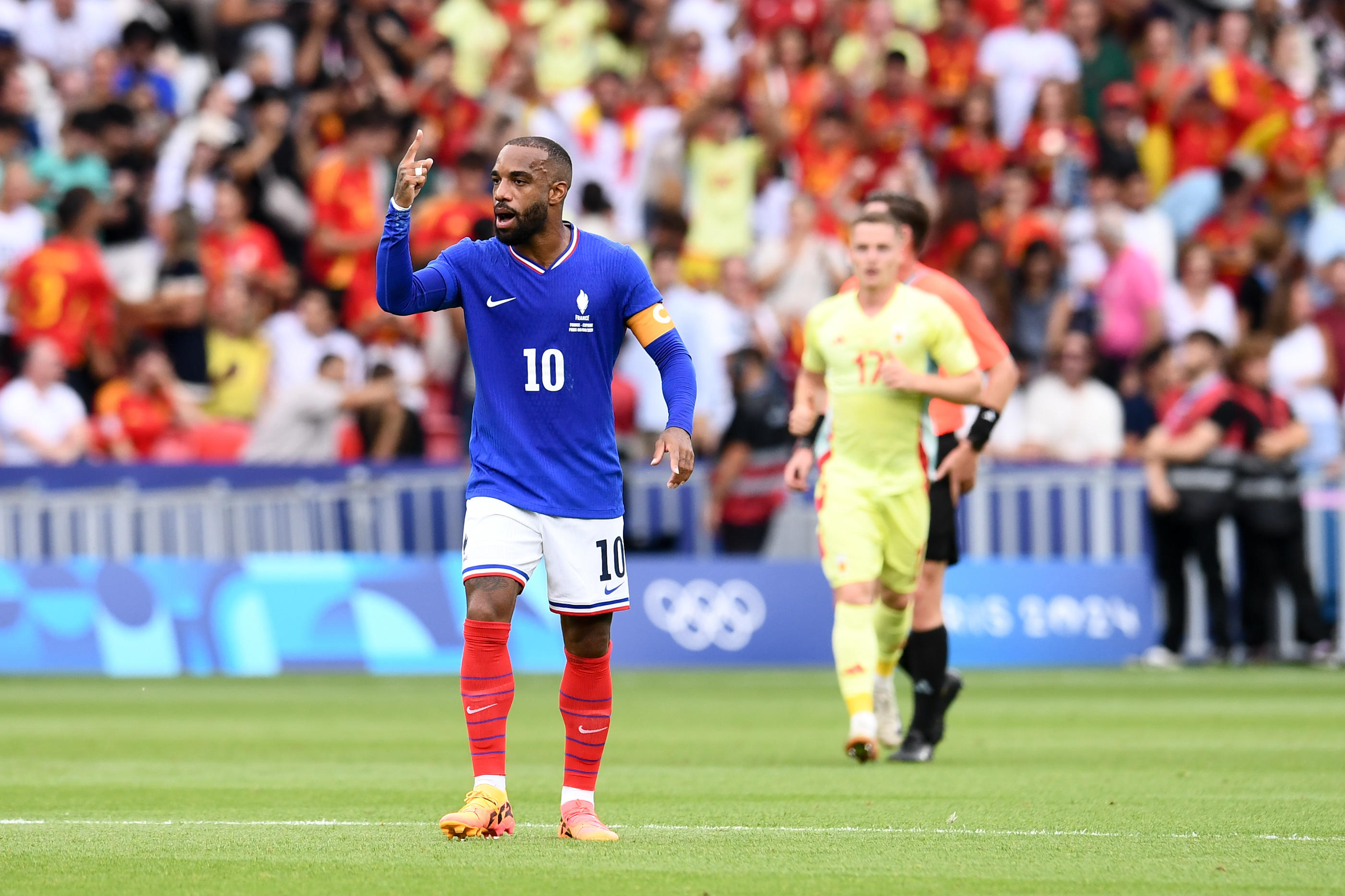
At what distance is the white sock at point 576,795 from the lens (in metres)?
7.42

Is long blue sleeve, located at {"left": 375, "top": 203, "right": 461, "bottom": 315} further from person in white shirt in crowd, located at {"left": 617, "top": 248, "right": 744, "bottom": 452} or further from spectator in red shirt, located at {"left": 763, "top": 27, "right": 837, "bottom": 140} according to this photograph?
spectator in red shirt, located at {"left": 763, "top": 27, "right": 837, "bottom": 140}

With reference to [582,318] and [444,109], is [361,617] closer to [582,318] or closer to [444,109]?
[444,109]

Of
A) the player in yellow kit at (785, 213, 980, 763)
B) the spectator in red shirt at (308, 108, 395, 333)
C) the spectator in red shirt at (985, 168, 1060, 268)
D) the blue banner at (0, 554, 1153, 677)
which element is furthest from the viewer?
the spectator in red shirt at (985, 168, 1060, 268)

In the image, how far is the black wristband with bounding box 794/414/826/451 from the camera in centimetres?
1057

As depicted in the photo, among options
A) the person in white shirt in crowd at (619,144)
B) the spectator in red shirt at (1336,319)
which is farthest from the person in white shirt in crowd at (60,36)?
the spectator in red shirt at (1336,319)

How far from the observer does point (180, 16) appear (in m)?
22.9

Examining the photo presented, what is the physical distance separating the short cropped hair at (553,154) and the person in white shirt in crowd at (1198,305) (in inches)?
556

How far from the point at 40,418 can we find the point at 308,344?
253 centimetres

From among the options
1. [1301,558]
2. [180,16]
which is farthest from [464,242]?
[180,16]

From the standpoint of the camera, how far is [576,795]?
7430 millimetres

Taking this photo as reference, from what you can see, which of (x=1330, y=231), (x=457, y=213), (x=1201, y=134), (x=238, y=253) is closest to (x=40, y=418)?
(x=238, y=253)

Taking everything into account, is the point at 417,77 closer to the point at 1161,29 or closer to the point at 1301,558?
the point at 1161,29

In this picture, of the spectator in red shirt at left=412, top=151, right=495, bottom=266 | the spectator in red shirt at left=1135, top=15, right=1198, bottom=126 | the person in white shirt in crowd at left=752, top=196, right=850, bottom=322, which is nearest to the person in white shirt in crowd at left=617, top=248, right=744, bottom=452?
the person in white shirt in crowd at left=752, top=196, right=850, bottom=322

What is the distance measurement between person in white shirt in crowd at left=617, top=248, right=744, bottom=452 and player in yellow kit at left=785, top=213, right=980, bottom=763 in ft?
27.1
